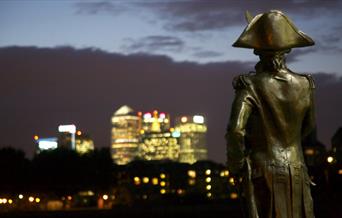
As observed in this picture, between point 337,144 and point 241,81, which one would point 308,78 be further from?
point 337,144

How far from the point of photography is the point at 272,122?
905cm

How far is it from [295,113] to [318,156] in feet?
513

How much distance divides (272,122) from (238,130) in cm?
54

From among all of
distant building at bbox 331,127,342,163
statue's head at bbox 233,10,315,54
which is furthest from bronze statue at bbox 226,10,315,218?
distant building at bbox 331,127,342,163

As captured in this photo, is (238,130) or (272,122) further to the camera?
(272,122)

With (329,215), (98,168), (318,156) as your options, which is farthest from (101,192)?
(329,215)

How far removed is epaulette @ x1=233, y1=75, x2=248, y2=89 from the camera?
8906 millimetres

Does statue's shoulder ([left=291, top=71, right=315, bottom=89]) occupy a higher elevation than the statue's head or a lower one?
lower

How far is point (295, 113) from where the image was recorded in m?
9.15

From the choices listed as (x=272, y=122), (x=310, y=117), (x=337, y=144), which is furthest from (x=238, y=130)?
(x=337, y=144)

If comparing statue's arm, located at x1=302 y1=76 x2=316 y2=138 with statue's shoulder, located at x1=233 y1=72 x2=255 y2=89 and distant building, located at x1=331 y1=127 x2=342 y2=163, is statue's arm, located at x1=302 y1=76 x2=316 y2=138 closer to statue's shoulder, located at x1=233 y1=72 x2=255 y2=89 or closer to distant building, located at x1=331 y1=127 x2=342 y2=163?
statue's shoulder, located at x1=233 y1=72 x2=255 y2=89

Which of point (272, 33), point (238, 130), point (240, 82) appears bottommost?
point (238, 130)

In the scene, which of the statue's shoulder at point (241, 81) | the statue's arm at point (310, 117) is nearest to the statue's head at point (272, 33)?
the statue's shoulder at point (241, 81)

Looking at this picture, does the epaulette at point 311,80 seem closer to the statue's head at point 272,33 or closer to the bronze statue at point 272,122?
the bronze statue at point 272,122
